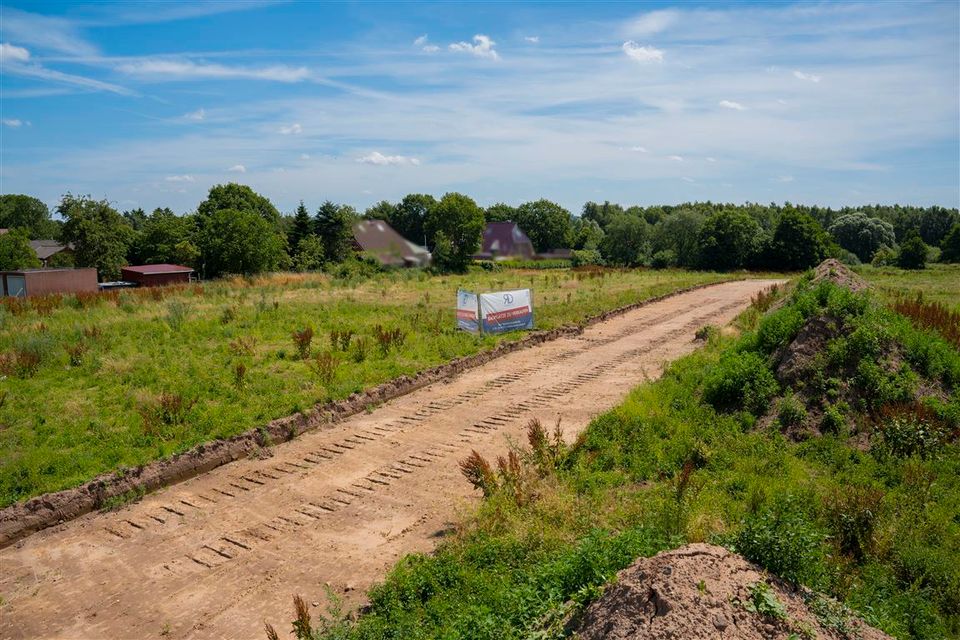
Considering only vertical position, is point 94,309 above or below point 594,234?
below

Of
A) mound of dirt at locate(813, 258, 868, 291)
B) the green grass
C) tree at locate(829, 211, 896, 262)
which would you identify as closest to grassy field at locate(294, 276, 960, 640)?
mound of dirt at locate(813, 258, 868, 291)

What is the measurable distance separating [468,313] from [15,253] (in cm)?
4344

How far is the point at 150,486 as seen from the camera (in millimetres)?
9656

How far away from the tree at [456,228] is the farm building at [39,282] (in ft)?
79.8

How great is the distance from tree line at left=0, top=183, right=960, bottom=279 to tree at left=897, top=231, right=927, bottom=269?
86 mm

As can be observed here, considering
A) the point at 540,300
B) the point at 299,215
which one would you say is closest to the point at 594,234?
the point at 299,215

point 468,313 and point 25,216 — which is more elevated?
point 25,216

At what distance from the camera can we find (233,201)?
62.9 metres

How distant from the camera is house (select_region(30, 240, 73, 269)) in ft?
172

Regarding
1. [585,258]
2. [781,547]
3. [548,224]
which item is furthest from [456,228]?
[781,547]

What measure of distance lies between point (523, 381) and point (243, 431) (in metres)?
6.77

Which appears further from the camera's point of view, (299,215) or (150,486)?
(299,215)

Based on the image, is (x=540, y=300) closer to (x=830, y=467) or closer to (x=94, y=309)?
(x=94, y=309)

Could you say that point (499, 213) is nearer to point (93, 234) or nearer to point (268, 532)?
point (93, 234)
